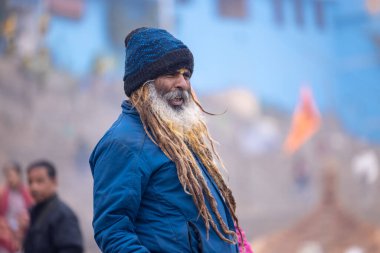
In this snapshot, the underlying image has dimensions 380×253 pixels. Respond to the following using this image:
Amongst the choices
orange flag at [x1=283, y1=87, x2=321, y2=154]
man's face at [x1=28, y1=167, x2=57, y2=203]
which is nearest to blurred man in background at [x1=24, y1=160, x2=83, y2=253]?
man's face at [x1=28, y1=167, x2=57, y2=203]

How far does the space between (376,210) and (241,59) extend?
11.2 feet

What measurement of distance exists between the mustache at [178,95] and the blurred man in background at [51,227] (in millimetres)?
1958

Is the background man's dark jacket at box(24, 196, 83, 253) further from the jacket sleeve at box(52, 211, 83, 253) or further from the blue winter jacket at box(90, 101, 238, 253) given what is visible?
the blue winter jacket at box(90, 101, 238, 253)

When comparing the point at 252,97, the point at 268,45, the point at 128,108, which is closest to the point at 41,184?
the point at 128,108

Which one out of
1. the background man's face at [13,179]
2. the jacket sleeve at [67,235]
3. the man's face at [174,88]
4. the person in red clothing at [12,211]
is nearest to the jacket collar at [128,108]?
the man's face at [174,88]

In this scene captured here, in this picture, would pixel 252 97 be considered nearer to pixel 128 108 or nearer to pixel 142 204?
pixel 128 108

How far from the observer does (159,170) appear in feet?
8.64

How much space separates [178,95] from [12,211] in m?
4.38

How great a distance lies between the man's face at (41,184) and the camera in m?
4.87

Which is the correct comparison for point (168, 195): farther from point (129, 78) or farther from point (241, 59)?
point (241, 59)

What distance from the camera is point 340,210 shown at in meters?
11.9

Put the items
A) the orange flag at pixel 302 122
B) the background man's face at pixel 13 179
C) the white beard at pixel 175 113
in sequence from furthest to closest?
→ the orange flag at pixel 302 122 → the background man's face at pixel 13 179 → the white beard at pixel 175 113

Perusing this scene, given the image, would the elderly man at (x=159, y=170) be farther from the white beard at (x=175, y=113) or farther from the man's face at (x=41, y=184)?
the man's face at (x=41, y=184)

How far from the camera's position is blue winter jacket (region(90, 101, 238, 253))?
101 inches
